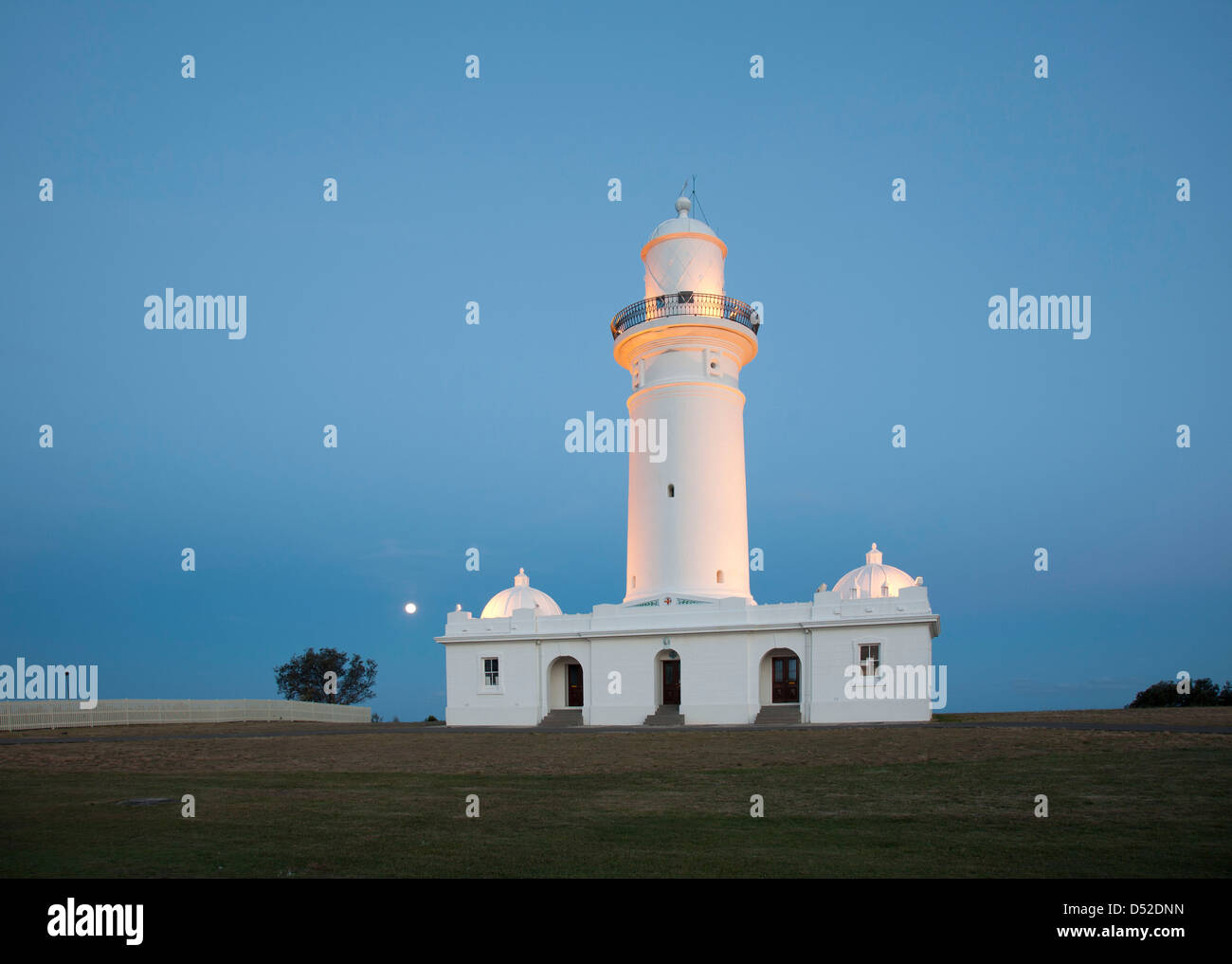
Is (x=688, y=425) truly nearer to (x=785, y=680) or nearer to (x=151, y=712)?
(x=785, y=680)

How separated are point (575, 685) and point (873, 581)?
1185cm

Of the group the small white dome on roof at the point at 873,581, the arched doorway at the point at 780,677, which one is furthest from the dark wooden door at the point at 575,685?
the small white dome on roof at the point at 873,581

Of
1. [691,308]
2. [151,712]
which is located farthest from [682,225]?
[151,712]

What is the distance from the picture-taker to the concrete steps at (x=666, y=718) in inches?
1185

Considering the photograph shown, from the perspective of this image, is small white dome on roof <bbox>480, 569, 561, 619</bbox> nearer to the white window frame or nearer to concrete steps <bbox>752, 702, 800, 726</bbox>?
the white window frame

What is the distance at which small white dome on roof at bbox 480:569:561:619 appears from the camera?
3553cm

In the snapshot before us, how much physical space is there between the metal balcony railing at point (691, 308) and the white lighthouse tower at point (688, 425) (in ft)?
0.12

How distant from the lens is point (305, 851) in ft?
26.7

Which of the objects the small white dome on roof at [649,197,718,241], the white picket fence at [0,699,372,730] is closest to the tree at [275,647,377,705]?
the white picket fence at [0,699,372,730]

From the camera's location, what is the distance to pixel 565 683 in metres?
34.2

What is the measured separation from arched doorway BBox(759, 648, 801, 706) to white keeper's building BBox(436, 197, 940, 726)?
5 centimetres

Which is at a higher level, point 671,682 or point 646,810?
point 671,682
